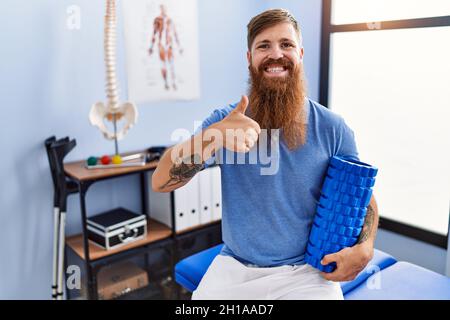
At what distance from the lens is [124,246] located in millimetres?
2254

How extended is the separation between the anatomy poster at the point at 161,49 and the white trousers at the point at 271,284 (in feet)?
4.58

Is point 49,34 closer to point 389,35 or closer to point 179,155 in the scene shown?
point 179,155

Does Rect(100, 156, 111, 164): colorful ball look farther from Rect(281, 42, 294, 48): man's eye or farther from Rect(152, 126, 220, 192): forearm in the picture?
Rect(281, 42, 294, 48): man's eye

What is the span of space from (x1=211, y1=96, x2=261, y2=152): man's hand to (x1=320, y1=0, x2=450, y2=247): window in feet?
5.59

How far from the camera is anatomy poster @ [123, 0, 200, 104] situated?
8.02 ft

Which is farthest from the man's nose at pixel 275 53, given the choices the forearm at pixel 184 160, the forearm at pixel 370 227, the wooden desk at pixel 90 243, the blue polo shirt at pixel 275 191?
the wooden desk at pixel 90 243

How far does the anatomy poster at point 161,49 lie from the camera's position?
2.44 meters

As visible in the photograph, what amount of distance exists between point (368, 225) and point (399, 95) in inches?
58.0

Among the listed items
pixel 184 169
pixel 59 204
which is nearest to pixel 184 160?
pixel 184 169

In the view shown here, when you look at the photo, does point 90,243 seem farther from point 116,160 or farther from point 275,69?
point 275,69

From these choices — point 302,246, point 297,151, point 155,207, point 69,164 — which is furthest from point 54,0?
Result: point 302,246

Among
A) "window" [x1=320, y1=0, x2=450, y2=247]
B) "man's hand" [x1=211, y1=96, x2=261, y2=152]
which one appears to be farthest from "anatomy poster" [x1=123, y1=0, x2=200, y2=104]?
"man's hand" [x1=211, y1=96, x2=261, y2=152]

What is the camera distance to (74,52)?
2.26 metres

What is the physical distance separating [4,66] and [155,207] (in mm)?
1088
